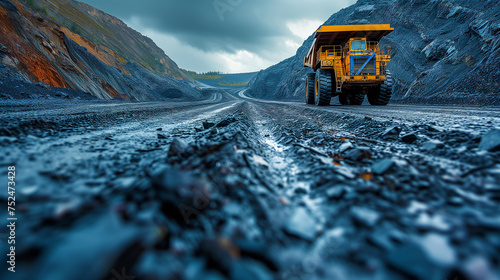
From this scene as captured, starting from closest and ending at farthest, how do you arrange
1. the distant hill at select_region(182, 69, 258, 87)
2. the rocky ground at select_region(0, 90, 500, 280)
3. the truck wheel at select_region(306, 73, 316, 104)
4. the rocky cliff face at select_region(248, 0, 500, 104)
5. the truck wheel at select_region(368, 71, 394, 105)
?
the rocky ground at select_region(0, 90, 500, 280) < the rocky cliff face at select_region(248, 0, 500, 104) < the truck wheel at select_region(368, 71, 394, 105) < the truck wheel at select_region(306, 73, 316, 104) < the distant hill at select_region(182, 69, 258, 87)

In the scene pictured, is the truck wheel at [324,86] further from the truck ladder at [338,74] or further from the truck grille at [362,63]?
the truck grille at [362,63]

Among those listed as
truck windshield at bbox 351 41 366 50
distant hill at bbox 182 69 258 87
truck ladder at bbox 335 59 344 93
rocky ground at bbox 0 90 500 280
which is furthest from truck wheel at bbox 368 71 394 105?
distant hill at bbox 182 69 258 87

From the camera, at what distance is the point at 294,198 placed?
48.0 inches

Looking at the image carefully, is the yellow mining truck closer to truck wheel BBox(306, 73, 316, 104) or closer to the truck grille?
the truck grille

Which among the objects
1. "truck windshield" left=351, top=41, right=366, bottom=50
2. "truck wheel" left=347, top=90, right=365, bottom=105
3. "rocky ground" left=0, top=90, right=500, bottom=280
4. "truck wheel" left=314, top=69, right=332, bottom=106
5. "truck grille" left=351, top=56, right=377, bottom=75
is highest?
"truck windshield" left=351, top=41, right=366, bottom=50

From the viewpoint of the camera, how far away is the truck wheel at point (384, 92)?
7242 millimetres

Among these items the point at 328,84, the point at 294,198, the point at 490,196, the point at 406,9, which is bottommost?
the point at 294,198

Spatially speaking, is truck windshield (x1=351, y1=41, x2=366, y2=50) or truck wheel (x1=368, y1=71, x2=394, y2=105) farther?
truck wheel (x1=368, y1=71, x2=394, y2=105)

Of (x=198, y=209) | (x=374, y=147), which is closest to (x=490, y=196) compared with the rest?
(x=374, y=147)

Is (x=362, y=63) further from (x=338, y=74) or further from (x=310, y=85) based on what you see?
(x=310, y=85)

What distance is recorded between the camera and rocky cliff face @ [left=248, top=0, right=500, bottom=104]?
279 inches

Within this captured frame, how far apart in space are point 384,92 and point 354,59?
1.78 meters

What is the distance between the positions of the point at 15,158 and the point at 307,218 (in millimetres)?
2078

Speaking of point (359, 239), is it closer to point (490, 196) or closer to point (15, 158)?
point (490, 196)
